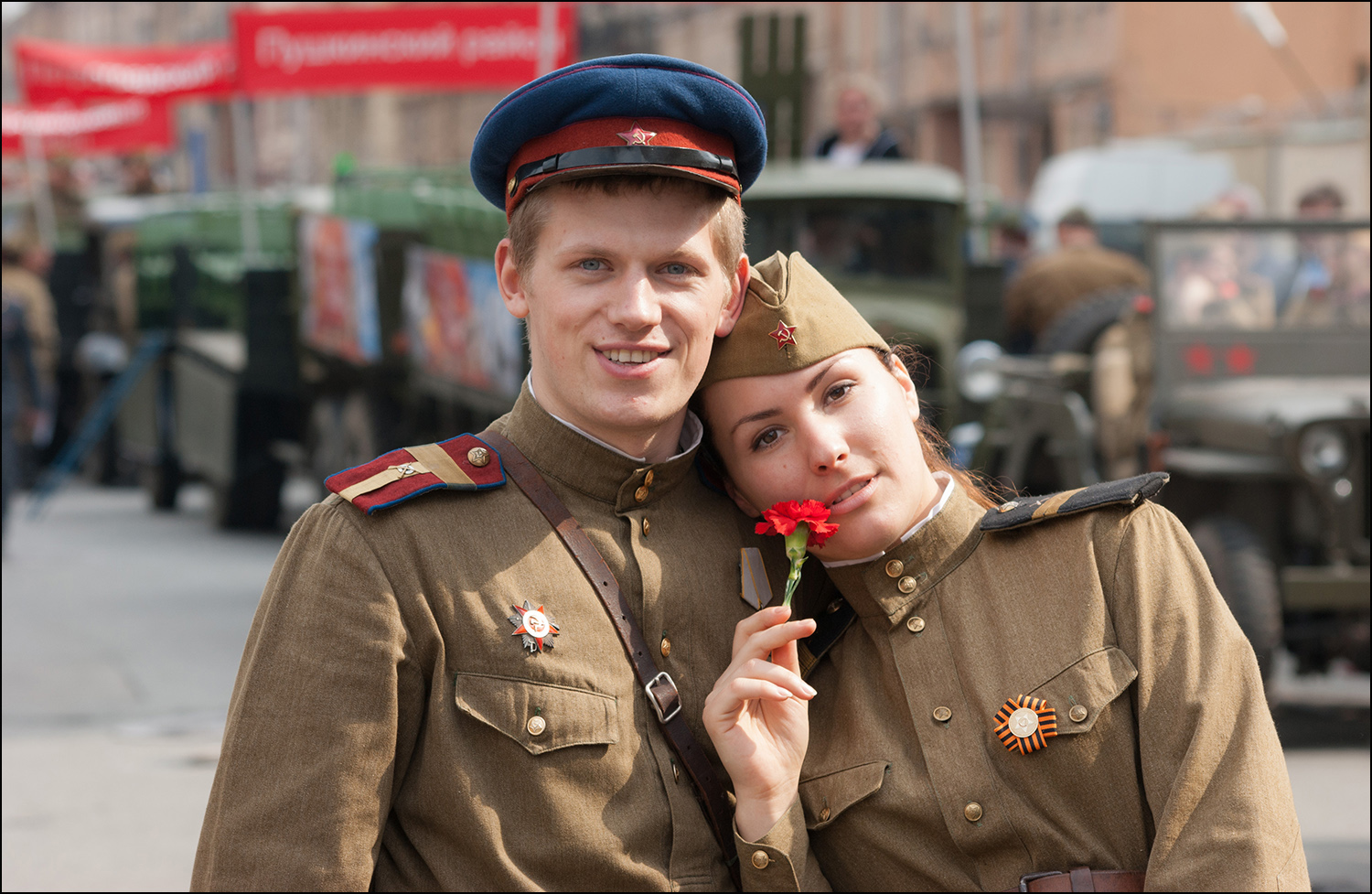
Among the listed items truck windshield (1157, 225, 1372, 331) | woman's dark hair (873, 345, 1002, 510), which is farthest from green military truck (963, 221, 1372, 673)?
woman's dark hair (873, 345, 1002, 510)

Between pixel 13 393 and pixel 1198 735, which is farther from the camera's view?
pixel 13 393

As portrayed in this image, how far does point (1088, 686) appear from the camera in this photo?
220 cm

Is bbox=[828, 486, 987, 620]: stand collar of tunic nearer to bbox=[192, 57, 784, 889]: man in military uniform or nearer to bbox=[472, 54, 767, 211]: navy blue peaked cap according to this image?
bbox=[192, 57, 784, 889]: man in military uniform

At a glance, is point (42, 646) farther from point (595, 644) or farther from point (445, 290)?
point (595, 644)

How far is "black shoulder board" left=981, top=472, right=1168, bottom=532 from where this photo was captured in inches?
90.5

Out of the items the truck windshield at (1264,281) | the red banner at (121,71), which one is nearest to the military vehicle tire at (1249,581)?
the truck windshield at (1264,281)

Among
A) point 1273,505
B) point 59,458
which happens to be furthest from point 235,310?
point 1273,505

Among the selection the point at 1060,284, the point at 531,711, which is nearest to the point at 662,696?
the point at 531,711

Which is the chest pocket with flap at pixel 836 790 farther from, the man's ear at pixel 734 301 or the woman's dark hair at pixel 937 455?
the man's ear at pixel 734 301

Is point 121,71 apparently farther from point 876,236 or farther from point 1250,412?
point 1250,412

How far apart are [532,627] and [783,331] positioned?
0.54m

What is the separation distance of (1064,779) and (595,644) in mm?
638

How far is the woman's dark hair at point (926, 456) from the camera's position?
97.5 inches

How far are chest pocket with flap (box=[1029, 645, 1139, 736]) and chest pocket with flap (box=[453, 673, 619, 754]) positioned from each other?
0.58 meters
